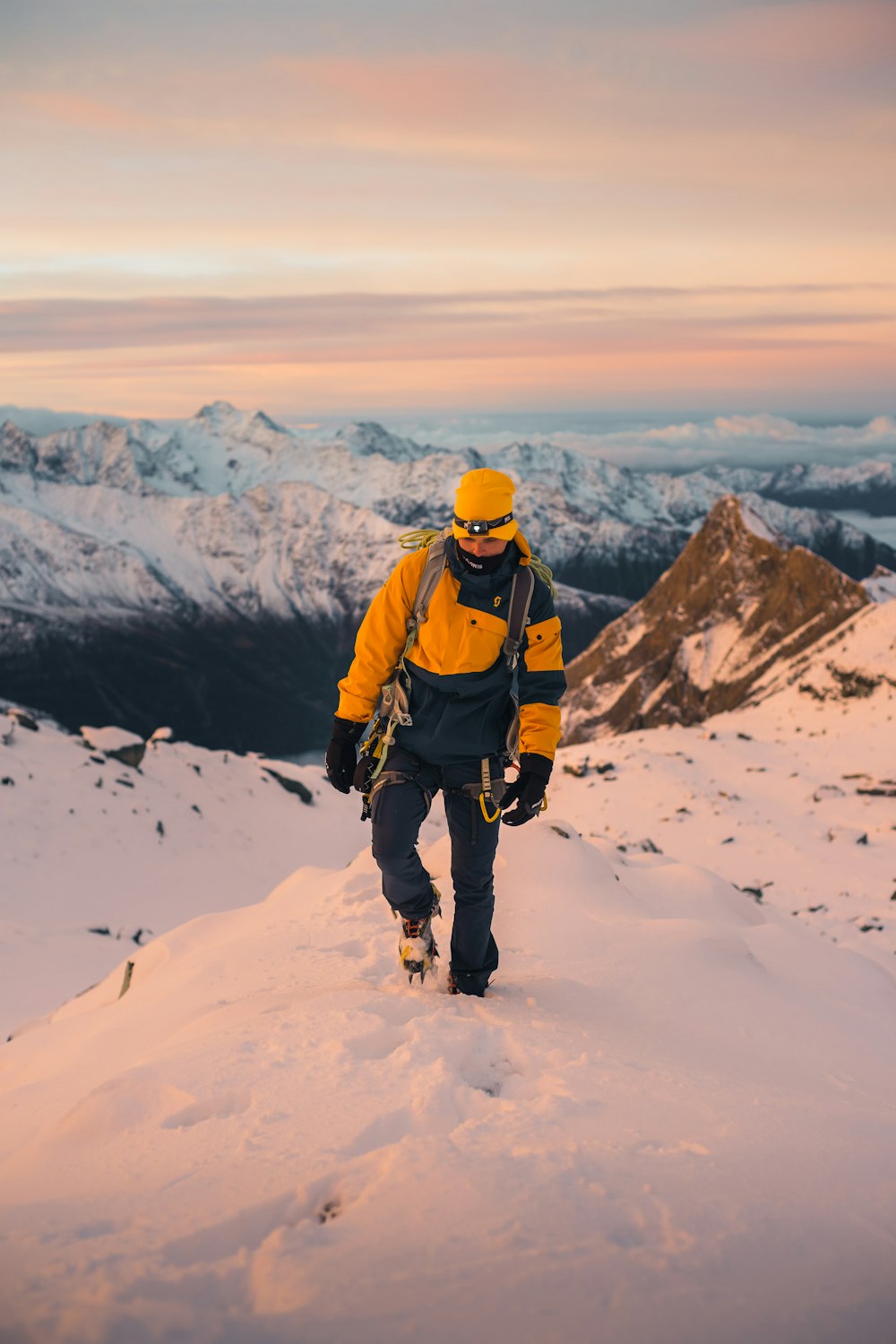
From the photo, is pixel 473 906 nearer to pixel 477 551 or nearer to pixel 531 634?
pixel 531 634

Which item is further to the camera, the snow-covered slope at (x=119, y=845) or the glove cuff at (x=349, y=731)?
the snow-covered slope at (x=119, y=845)

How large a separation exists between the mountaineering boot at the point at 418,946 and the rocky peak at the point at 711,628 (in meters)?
94.0

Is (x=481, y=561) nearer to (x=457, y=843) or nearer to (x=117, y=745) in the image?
(x=457, y=843)

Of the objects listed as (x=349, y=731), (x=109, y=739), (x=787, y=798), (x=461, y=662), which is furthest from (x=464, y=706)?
(x=787, y=798)

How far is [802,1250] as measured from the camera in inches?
133

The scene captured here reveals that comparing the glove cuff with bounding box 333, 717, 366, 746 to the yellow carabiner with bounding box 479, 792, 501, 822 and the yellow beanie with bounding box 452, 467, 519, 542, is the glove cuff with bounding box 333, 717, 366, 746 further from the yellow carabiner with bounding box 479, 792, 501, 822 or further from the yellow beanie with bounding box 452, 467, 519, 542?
the yellow beanie with bounding box 452, 467, 519, 542

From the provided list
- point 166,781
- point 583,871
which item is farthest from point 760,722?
point 583,871

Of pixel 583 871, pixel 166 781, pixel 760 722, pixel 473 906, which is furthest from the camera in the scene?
pixel 760 722

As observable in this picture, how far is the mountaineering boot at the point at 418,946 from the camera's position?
22.2 feet

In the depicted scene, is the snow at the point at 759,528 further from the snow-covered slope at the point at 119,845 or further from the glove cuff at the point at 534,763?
the glove cuff at the point at 534,763

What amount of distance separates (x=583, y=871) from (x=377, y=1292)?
6.92 metres

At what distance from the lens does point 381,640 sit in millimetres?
6289

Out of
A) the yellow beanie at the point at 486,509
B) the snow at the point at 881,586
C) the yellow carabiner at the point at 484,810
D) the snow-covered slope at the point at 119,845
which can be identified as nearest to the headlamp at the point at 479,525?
the yellow beanie at the point at 486,509

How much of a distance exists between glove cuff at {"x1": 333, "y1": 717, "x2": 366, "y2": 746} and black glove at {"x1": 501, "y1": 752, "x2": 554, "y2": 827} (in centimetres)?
117
